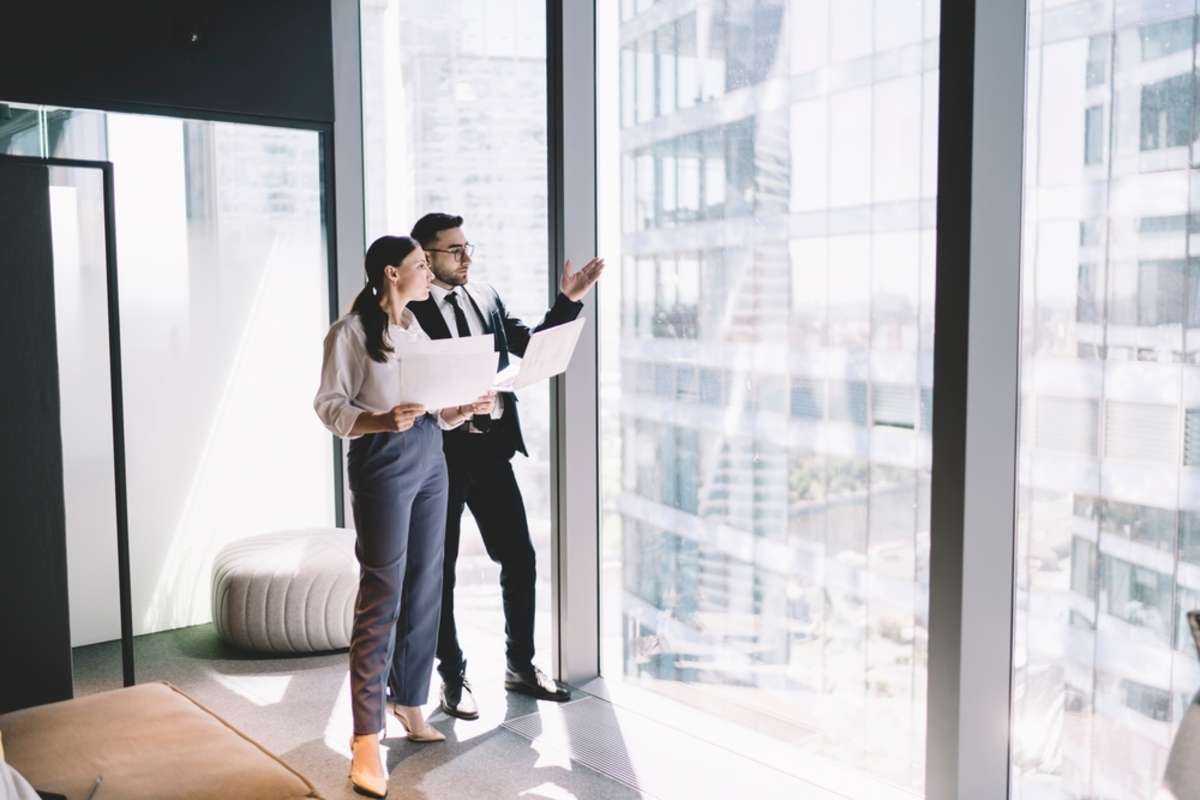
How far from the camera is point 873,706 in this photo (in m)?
2.94

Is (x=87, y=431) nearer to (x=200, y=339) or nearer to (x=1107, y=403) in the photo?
(x=200, y=339)

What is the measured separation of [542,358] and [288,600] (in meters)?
1.78

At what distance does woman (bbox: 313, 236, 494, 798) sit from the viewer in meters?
2.91

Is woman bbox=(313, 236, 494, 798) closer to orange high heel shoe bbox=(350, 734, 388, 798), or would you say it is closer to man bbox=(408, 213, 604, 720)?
orange high heel shoe bbox=(350, 734, 388, 798)

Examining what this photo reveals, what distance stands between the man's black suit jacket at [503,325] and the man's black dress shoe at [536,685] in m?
0.80

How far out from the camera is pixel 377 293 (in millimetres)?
2988

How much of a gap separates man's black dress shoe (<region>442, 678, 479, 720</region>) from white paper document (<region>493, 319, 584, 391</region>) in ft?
3.58

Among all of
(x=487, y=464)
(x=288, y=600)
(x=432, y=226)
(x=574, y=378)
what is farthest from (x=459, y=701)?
(x=432, y=226)

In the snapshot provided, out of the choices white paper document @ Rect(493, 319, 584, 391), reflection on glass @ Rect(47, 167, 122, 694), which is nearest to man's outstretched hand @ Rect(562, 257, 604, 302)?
white paper document @ Rect(493, 319, 584, 391)

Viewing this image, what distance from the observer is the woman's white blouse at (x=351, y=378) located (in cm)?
288

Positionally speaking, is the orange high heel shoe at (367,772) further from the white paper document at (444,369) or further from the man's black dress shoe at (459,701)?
the white paper document at (444,369)

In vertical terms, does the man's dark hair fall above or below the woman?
above

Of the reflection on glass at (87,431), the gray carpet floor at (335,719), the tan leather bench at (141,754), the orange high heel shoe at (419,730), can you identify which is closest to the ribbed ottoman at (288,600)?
the gray carpet floor at (335,719)

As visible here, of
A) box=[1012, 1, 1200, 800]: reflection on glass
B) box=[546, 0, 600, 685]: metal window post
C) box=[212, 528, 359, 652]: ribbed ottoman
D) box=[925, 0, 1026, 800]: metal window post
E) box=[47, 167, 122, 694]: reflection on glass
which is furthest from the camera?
box=[212, 528, 359, 652]: ribbed ottoman
